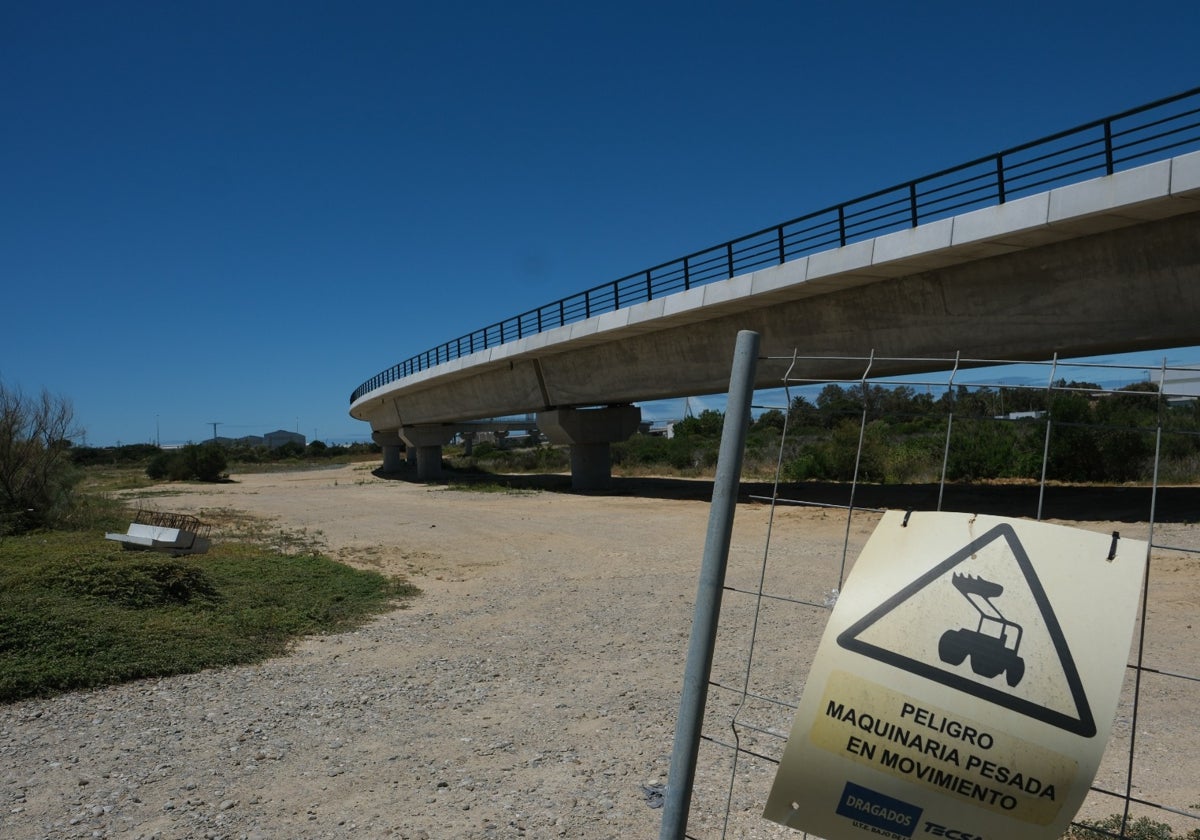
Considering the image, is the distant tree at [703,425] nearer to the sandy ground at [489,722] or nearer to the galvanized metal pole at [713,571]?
the sandy ground at [489,722]

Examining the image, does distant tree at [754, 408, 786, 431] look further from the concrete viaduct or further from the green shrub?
the green shrub

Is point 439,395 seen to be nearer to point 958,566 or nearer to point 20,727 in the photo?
point 20,727

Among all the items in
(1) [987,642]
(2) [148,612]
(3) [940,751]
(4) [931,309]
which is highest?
(4) [931,309]

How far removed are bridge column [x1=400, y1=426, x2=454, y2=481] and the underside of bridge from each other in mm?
27371

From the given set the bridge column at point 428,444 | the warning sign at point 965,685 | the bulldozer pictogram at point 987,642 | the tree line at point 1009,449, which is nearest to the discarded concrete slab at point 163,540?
the tree line at point 1009,449

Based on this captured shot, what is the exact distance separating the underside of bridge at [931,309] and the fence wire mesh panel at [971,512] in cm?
105

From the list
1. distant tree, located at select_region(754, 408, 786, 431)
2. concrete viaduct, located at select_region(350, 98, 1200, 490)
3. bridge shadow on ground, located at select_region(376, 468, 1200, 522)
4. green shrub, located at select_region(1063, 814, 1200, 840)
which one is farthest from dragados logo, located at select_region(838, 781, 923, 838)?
concrete viaduct, located at select_region(350, 98, 1200, 490)

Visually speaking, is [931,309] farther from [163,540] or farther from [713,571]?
[713,571]

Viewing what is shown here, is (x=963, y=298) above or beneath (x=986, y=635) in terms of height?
above

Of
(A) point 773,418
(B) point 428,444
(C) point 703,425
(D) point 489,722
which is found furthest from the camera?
(C) point 703,425

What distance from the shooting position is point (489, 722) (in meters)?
7.27

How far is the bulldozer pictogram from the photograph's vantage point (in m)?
2.46

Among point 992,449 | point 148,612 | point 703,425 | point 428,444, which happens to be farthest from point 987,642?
point 703,425

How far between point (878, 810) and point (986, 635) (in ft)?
1.95
